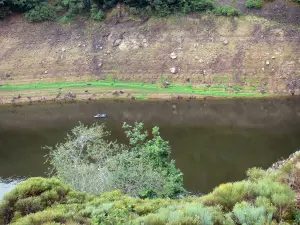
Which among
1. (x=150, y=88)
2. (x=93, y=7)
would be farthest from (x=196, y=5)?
(x=93, y=7)

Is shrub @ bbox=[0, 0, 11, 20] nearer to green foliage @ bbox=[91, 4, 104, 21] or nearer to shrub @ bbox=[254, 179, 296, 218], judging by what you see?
green foliage @ bbox=[91, 4, 104, 21]

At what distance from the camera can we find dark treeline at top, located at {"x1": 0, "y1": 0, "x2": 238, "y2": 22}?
43.7 meters

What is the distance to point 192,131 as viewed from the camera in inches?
1271

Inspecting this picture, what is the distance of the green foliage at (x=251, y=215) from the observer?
7.46m

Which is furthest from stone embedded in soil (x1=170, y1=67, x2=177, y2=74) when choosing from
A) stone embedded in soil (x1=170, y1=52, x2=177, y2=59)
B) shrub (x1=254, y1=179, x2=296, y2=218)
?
shrub (x1=254, y1=179, x2=296, y2=218)

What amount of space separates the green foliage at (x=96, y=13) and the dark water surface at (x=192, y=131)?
497 inches

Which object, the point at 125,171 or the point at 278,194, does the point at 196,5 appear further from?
the point at 278,194

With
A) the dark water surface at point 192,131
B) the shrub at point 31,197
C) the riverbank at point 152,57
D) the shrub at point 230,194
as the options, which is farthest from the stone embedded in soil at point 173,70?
the shrub at point 230,194

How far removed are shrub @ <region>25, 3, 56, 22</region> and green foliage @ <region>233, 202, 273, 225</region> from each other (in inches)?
1751

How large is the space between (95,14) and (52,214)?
40.3 meters

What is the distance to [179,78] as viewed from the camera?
40.8 m

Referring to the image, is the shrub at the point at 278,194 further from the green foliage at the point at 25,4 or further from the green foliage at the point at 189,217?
the green foliage at the point at 25,4

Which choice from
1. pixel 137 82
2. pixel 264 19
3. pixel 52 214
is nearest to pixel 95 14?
pixel 137 82

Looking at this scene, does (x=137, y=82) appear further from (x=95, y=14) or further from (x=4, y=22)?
(x=4, y=22)
